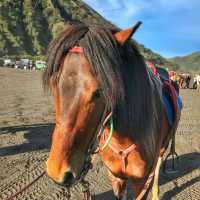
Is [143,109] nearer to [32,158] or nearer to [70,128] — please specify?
[70,128]

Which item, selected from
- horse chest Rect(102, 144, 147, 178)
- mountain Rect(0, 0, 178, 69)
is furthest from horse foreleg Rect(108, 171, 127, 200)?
mountain Rect(0, 0, 178, 69)

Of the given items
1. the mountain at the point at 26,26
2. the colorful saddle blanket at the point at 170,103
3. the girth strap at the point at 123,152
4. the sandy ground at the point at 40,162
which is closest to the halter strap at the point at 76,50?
the sandy ground at the point at 40,162

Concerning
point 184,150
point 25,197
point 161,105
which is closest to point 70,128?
point 161,105

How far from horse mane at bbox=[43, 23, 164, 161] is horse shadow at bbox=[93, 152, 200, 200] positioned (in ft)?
7.07

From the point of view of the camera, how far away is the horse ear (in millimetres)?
1999

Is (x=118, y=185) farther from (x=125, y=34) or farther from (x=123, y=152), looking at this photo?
(x=125, y=34)

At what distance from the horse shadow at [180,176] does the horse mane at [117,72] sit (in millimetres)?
2154

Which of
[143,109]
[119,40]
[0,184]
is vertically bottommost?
[0,184]

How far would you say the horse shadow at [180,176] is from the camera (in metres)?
4.68

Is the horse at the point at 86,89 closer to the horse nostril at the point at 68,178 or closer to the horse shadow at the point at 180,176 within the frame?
the horse nostril at the point at 68,178

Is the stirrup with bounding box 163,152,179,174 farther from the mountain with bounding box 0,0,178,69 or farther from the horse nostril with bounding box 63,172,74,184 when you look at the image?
the mountain with bounding box 0,0,178,69

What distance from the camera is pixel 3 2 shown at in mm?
63719

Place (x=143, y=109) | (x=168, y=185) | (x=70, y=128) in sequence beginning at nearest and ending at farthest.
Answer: (x=70, y=128)
(x=143, y=109)
(x=168, y=185)

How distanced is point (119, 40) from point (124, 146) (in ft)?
3.09
